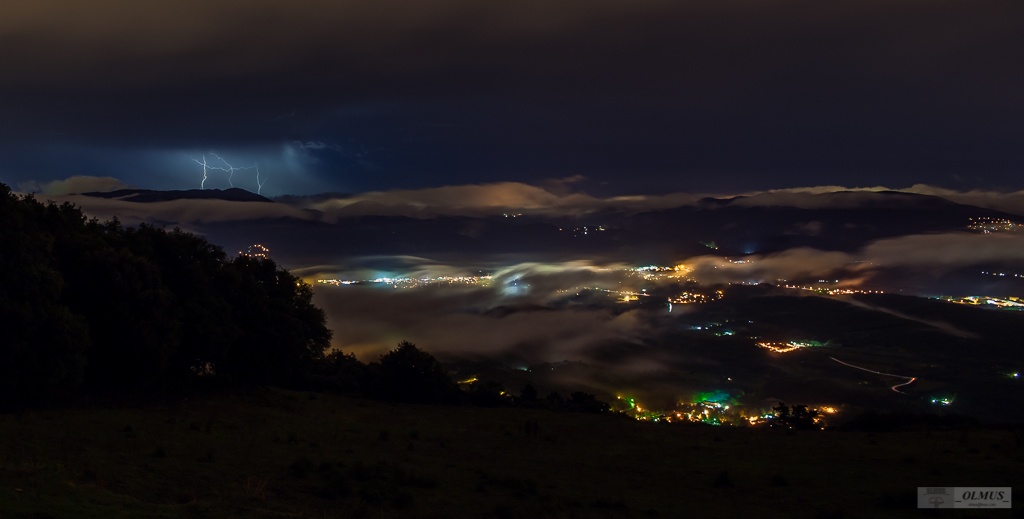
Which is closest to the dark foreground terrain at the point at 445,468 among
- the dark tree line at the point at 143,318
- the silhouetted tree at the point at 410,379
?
the dark tree line at the point at 143,318

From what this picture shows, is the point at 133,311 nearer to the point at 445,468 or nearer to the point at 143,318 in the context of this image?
the point at 143,318

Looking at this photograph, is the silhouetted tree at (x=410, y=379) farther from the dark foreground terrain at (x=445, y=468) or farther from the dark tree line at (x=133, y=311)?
the dark foreground terrain at (x=445, y=468)

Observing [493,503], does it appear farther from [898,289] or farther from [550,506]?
[898,289]

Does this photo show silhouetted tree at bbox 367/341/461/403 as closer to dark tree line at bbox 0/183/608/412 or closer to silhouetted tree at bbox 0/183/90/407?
dark tree line at bbox 0/183/608/412

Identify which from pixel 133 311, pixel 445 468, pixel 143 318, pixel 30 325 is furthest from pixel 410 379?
pixel 30 325

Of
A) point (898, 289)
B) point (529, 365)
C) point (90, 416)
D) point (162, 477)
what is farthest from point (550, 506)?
point (898, 289)
